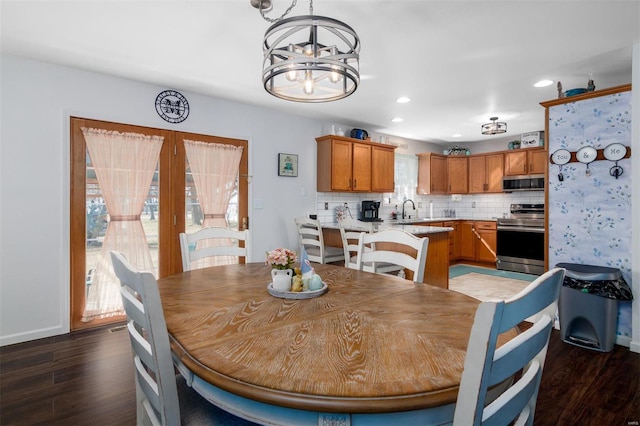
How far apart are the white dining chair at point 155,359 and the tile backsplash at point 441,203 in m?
3.94

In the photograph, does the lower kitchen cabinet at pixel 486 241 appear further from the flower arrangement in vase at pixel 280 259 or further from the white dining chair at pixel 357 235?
the flower arrangement in vase at pixel 280 259

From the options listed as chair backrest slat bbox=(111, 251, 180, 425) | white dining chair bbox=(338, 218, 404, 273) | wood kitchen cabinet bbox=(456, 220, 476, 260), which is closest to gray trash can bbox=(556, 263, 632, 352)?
white dining chair bbox=(338, 218, 404, 273)

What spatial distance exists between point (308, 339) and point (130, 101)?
3.32 m

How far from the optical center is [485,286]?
4695mm

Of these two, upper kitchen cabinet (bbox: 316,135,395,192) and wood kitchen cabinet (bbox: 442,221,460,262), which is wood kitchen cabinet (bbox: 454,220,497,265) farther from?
upper kitchen cabinet (bbox: 316,135,395,192)

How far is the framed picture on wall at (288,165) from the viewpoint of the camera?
446cm

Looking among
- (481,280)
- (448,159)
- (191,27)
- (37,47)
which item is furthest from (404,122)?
(37,47)

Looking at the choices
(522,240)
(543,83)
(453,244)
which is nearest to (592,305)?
(543,83)

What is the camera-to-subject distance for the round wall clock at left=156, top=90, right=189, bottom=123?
351 cm

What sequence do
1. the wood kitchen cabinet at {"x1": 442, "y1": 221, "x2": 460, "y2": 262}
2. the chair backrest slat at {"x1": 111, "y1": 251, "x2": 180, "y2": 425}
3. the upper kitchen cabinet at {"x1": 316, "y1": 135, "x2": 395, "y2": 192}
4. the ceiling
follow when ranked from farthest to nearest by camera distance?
the wood kitchen cabinet at {"x1": 442, "y1": 221, "x2": 460, "y2": 262}, the upper kitchen cabinet at {"x1": 316, "y1": 135, "x2": 395, "y2": 192}, the ceiling, the chair backrest slat at {"x1": 111, "y1": 251, "x2": 180, "y2": 425}

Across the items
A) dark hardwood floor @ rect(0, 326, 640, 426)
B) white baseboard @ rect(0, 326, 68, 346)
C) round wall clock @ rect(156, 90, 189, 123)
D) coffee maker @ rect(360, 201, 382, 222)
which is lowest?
dark hardwood floor @ rect(0, 326, 640, 426)

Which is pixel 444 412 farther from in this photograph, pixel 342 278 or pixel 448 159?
pixel 448 159

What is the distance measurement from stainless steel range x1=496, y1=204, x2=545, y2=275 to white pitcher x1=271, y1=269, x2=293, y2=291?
523 centimetres

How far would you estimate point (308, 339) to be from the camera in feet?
3.40
